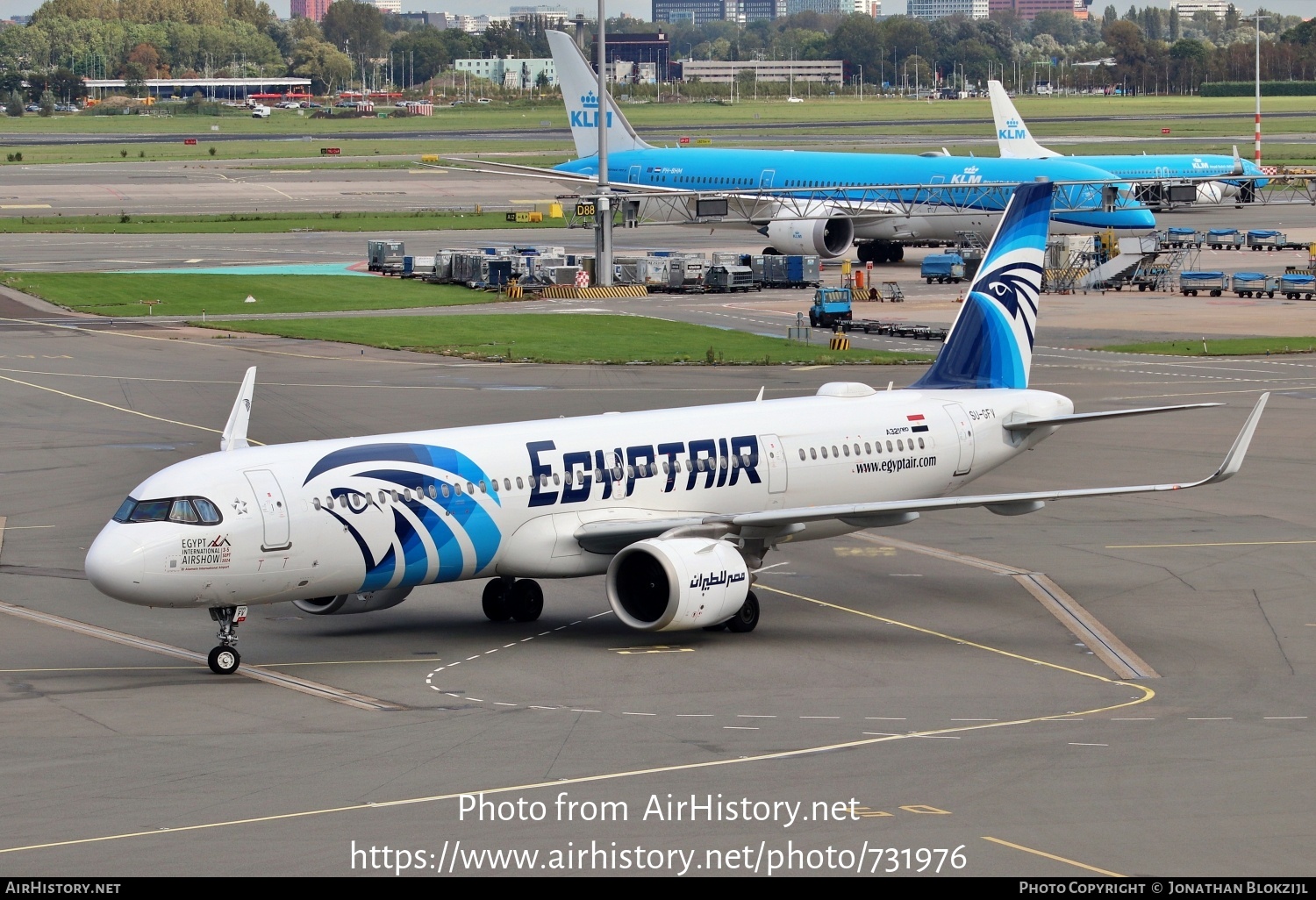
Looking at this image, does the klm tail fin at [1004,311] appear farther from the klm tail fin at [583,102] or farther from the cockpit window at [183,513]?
the klm tail fin at [583,102]

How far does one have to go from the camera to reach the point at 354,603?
34.1 metres

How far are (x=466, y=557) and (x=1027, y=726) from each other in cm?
1104

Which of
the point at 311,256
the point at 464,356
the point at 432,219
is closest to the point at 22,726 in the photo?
the point at 464,356

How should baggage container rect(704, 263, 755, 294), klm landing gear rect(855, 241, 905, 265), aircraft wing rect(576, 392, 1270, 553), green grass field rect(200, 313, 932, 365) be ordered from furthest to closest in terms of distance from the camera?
klm landing gear rect(855, 241, 905, 265)
baggage container rect(704, 263, 755, 294)
green grass field rect(200, 313, 932, 365)
aircraft wing rect(576, 392, 1270, 553)

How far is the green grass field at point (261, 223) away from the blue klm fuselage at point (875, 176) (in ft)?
69.3

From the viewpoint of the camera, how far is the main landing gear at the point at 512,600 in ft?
114

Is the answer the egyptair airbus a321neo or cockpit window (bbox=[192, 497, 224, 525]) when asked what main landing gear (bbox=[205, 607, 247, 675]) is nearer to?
the egyptair airbus a321neo

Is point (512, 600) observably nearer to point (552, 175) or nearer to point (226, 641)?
point (226, 641)

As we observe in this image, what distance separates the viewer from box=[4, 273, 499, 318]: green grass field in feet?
299

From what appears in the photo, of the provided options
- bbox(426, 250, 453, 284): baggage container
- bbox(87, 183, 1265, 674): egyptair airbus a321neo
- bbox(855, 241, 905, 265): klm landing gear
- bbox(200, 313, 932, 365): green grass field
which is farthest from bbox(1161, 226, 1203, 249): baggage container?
bbox(87, 183, 1265, 674): egyptair airbus a321neo

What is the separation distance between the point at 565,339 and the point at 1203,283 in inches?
1582

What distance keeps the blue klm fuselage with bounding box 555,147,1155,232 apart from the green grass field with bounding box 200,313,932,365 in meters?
26.2

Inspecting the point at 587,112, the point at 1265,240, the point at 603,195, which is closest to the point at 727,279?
the point at 603,195

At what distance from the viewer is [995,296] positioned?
41.8m
